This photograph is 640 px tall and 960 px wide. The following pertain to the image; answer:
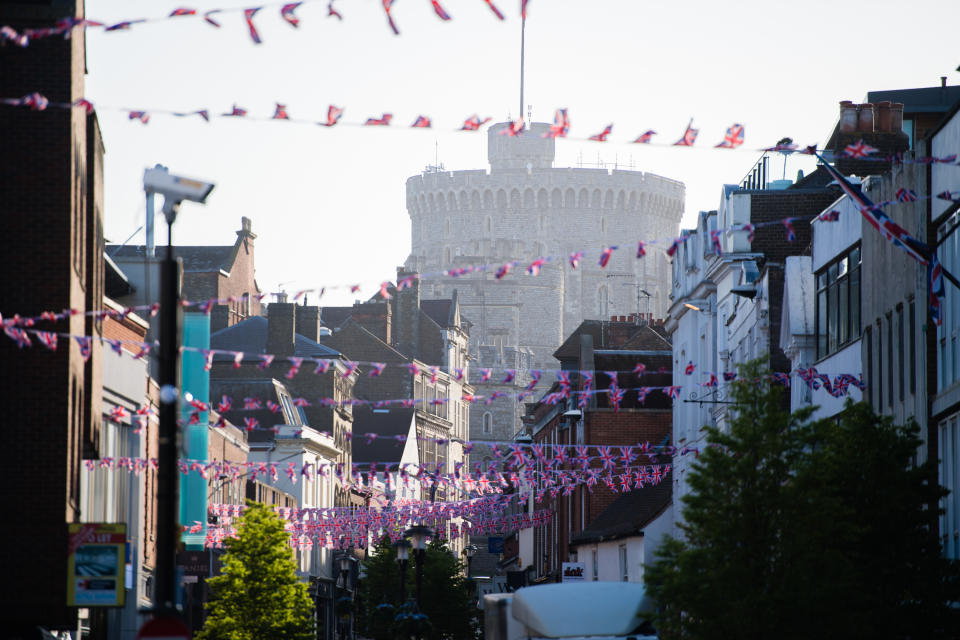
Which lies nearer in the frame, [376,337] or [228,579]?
[228,579]

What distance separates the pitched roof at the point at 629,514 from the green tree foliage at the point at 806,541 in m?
22.3

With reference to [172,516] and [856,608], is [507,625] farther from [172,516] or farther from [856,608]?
[172,516]

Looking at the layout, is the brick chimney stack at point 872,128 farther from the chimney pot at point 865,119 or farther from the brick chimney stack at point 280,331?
the brick chimney stack at point 280,331

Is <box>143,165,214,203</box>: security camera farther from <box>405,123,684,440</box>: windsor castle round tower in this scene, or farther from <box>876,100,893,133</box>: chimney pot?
<box>405,123,684,440</box>: windsor castle round tower

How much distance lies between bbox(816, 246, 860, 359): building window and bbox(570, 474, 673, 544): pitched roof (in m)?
12.2

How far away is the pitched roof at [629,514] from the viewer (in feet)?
145

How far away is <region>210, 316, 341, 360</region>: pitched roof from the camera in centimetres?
7012

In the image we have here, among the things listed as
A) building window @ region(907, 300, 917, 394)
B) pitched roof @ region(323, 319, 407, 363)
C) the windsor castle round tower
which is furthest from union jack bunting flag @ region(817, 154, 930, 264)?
the windsor castle round tower

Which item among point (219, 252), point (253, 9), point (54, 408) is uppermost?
point (219, 252)

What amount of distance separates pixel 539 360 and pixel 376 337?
40.6 m

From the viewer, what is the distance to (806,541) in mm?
19500

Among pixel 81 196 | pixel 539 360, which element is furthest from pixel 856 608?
pixel 539 360

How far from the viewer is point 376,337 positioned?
96.0m

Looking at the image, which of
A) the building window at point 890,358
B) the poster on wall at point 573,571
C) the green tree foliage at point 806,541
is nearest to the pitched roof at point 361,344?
the poster on wall at point 573,571
